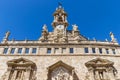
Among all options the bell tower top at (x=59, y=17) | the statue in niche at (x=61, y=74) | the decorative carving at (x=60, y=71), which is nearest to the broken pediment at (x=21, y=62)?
the decorative carving at (x=60, y=71)

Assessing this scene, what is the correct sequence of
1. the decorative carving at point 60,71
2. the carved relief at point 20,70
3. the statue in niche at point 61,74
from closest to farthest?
1. the carved relief at point 20,70
2. the statue in niche at point 61,74
3. the decorative carving at point 60,71

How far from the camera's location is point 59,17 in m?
41.8

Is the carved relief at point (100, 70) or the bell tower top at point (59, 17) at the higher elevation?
the bell tower top at point (59, 17)

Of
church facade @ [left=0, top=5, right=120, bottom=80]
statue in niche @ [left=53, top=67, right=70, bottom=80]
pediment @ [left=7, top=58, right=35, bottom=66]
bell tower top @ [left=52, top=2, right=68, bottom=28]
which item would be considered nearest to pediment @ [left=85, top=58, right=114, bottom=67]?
church facade @ [left=0, top=5, right=120, bottom=80]

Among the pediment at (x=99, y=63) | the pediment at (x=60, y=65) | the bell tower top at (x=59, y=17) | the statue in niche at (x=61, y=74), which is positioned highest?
the bell tower top at (x=59, y=17)

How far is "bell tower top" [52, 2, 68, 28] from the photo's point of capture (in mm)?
39400

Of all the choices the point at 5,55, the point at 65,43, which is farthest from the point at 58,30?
the point at 5,55

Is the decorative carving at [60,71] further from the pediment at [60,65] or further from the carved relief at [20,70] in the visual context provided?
the carved relief at [20,70]

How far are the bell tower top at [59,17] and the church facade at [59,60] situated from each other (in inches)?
283

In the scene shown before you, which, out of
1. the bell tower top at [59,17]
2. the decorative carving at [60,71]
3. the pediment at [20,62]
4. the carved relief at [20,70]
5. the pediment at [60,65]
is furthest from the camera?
the bell tower top at [59,17]

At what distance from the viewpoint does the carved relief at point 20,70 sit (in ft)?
85.3

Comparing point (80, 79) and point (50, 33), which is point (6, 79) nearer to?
point (80, 79)

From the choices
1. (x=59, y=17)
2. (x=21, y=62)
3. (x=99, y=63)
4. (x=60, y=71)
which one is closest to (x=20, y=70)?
(x=21, y=62)

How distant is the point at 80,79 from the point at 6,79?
11.4 m
